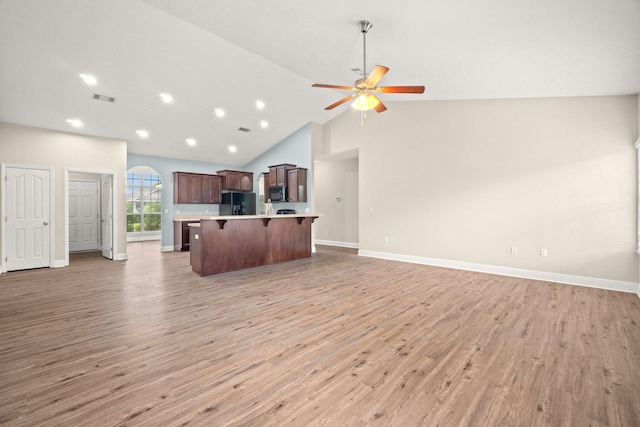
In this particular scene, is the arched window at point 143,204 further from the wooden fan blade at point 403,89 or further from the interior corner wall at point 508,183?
the wooden fan blade at point 403,89

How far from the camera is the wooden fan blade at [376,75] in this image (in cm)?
310

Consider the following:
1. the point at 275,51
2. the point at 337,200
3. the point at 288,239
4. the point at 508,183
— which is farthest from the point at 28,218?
the point at 508,183

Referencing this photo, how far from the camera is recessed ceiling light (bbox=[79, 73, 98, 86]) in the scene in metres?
4.56

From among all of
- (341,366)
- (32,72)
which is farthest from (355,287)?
(32,72)

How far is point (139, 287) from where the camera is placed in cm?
426

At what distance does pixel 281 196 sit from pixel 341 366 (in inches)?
241

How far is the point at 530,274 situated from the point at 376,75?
424 centimetres

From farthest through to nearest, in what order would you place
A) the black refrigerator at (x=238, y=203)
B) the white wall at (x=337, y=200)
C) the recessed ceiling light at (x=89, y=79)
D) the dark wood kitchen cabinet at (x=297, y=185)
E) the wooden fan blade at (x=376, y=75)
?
the black refrigerator at (x=238, y=203), the white wall at (x=337, y=200), the dark wood kitchen cabinet at (x=297, y=185), the recessed ceiling light at (x=89, y=79), the wooden fan blade at (x=376, y=75)

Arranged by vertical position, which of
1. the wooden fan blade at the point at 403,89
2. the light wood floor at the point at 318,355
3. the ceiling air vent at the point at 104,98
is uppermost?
the ceiling air vent at the point at 104,98

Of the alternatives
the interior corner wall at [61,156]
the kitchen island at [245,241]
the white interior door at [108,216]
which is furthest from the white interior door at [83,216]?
the kitchen island at [245,241]

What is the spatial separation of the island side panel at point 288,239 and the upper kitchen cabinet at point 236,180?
336 centimetres

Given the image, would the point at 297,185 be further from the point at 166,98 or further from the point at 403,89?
the point at 403,89

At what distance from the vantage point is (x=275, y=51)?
14.9ft

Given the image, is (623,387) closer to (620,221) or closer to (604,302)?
(604,302)
